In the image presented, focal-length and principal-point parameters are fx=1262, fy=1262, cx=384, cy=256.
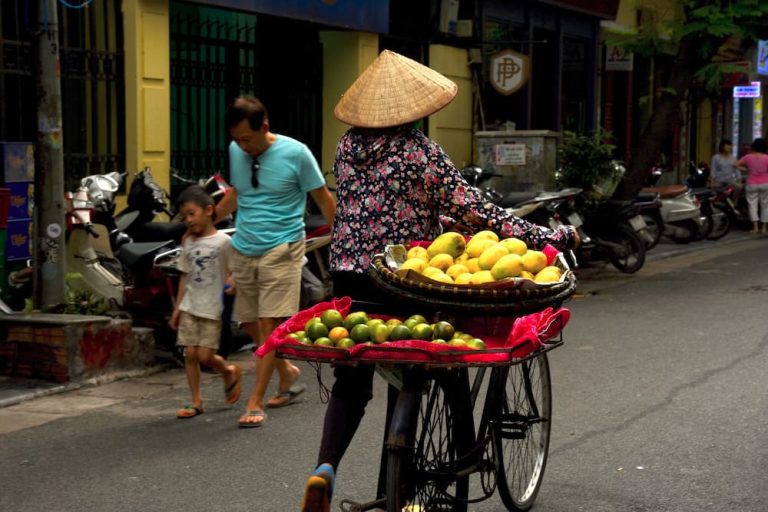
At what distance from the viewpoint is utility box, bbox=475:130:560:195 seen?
1483 cm

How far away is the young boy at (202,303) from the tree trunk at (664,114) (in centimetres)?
1008

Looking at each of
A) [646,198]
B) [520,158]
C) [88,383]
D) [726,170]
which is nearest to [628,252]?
[520,158]

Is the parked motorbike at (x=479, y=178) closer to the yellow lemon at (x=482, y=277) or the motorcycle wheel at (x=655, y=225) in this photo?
the motorcycle wheel at (x=655, y=225)

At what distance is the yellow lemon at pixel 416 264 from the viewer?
4246 mm

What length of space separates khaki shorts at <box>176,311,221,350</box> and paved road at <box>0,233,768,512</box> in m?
0.42

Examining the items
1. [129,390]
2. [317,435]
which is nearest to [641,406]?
[317,435]

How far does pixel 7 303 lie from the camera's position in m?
9.06

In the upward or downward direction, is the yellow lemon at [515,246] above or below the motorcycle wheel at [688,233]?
above

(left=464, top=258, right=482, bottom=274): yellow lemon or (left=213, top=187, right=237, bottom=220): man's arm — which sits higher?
(left=213, top=187, right=237, bottom=220): man's arm

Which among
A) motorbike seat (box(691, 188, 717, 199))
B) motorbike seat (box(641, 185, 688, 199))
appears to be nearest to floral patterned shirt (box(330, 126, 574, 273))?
motorbike seat (box(641, 185, 688, 199))

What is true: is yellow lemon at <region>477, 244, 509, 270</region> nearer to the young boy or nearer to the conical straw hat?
the conical straw hat

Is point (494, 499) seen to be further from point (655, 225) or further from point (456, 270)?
point (655, 225)

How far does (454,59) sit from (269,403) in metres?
11.3

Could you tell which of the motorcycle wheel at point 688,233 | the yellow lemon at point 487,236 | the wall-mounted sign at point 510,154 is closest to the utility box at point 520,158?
the wall-mounted sign at point 510,154
